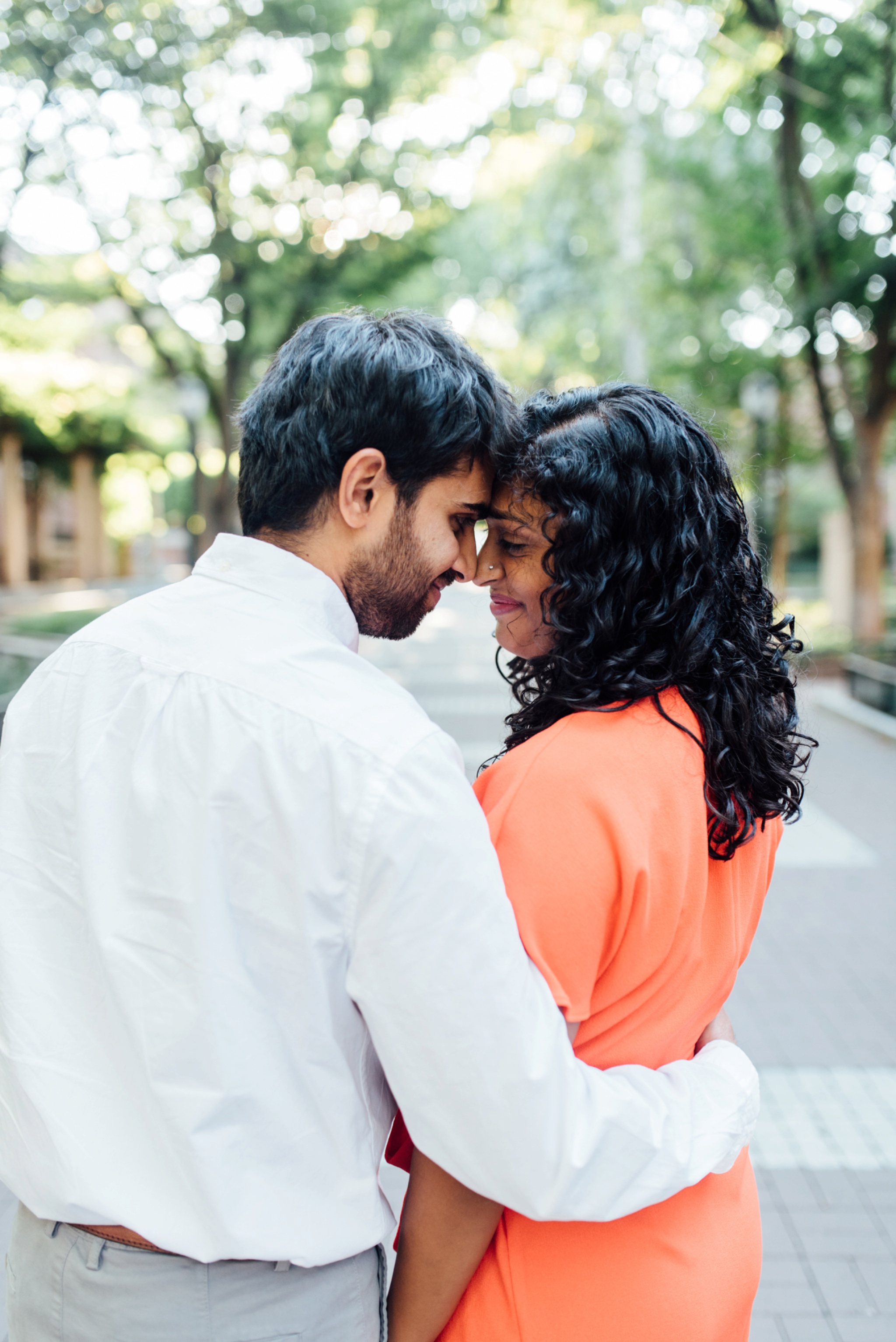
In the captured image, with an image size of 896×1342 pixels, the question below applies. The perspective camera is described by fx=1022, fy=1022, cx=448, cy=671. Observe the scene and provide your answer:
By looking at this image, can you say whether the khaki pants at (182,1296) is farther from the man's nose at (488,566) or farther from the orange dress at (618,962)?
the man's nose at (488,566)

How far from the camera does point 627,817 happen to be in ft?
3.95

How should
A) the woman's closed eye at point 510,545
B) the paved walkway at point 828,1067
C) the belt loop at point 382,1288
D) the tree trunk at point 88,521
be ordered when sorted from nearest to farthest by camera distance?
the belt loop at point 382,1288 → the woman's closed eye at point 510,545 → the paved walkway at point 828,1067 → the tree trunk at point 88,521

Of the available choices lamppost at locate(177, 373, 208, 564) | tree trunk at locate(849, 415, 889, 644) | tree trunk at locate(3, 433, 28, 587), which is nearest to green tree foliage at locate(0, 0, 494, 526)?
lamppost at locate(177, 373, 208, 564)

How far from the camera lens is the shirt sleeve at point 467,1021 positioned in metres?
1.05

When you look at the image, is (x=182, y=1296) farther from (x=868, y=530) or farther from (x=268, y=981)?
(x=868, y=530)

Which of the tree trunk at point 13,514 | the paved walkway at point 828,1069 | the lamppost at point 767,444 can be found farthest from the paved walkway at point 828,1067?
the tree trunk at point 13,514

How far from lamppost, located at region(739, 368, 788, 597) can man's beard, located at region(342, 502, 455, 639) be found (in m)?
9.76

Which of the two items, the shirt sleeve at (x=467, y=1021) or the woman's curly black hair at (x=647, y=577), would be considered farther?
the woman's curly black hair at (x=647, y=577)

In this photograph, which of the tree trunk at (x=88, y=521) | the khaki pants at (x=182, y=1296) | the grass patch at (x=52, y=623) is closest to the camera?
the khaki pants at (x=182, y=1296)

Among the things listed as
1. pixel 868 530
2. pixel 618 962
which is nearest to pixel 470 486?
pixel 618 962

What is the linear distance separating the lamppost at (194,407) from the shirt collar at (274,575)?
576 inches

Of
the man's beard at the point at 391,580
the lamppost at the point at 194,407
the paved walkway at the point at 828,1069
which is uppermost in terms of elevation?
the lamppost at the point at 194,407

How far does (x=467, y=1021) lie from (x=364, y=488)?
0.67 meters

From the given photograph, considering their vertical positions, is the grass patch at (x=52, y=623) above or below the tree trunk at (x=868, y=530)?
below
